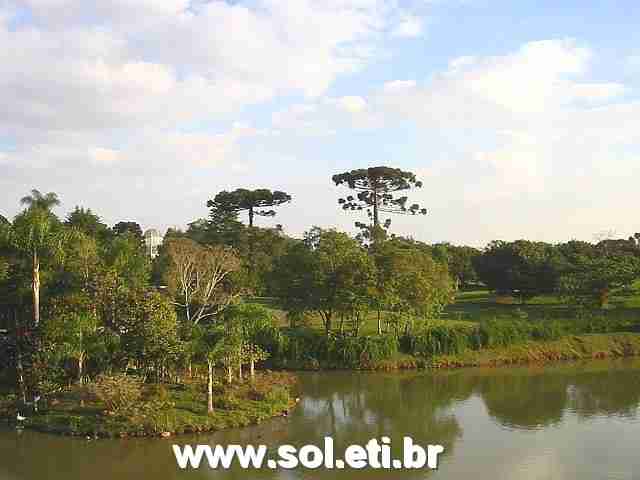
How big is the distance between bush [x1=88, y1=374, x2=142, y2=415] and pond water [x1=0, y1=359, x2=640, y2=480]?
1.23 metres

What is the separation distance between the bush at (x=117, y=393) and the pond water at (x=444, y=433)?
4.03 ft

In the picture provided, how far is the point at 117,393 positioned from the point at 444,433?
855 cm

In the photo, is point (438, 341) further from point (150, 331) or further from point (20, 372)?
point (20, 372)

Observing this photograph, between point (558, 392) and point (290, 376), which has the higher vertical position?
point (290, 376)

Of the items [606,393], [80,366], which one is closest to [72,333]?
[80,366]

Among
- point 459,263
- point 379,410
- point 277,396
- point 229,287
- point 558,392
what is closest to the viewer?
point 277,396

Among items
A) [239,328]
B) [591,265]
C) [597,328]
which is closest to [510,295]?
[591,265]

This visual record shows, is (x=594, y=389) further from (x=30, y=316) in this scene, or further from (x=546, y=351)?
(x=30, y=316)

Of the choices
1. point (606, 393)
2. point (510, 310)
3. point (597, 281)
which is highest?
point (597, 281)

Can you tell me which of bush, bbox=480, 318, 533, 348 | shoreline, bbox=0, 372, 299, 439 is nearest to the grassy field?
bush, bbox=480, 318, 533, 348

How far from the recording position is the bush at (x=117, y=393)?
17.6 metres

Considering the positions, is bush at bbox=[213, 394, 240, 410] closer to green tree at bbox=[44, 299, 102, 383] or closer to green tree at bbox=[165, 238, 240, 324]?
green tree at bbox=[44, 299, 102, 383]

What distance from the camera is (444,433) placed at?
17672mm

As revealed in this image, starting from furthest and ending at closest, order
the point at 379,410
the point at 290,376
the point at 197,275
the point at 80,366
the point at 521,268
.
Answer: the point at 521,268
the point at 197,275
the point at 290,376
the point at 379,410
the point at 80,366
